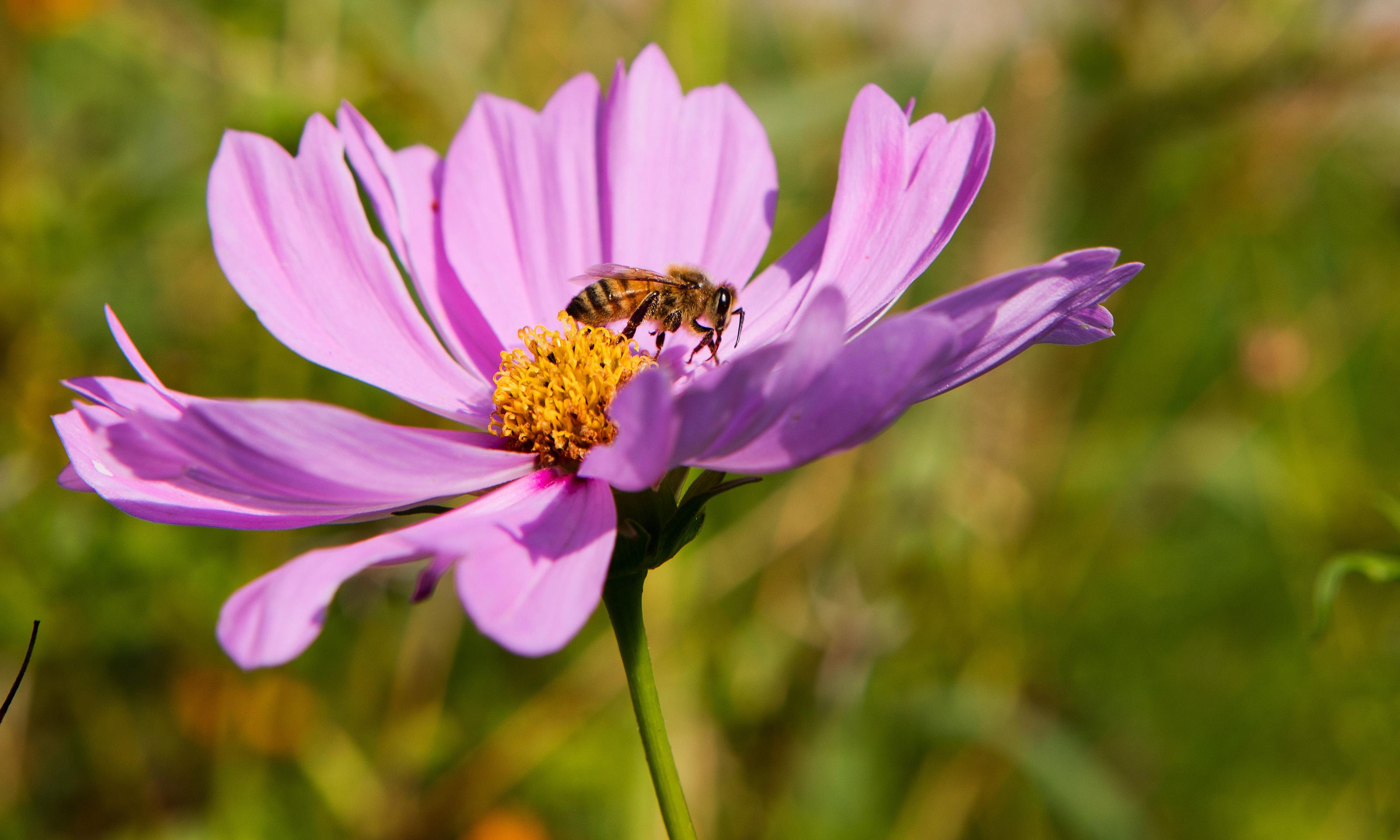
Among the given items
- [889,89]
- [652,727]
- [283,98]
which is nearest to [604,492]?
[652,727]

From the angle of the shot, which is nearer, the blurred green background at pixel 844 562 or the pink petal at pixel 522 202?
the pink petal at pixel 522 202

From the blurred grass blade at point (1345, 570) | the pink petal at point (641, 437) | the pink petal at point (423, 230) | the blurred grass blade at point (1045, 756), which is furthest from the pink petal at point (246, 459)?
the blurred grass blade at point (1045, 756)

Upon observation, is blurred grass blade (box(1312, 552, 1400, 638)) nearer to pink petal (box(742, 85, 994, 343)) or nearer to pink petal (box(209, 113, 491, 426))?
pink petal (box(742, 85, 994, 343))

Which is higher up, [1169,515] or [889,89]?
[889,89]

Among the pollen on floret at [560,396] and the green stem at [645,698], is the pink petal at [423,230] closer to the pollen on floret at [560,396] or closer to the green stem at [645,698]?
the pollen on floret at [560,396]

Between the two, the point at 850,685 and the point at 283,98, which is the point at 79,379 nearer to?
the point at 283,98

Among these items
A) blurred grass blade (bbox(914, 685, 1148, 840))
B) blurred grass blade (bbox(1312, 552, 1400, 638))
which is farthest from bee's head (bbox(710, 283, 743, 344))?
blurred grass blade (bbox(914, 685, 1148, 840))
